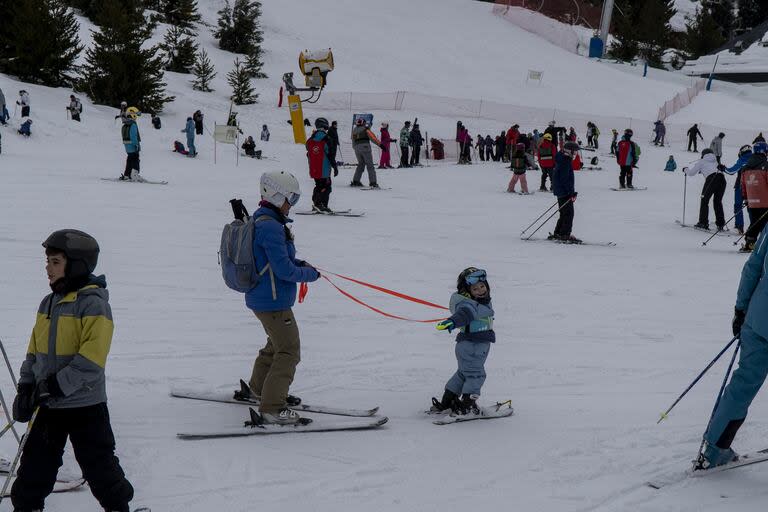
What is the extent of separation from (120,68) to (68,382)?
25.9 m

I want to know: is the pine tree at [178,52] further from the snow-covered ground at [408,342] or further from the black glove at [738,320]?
the black glove at [738,320]

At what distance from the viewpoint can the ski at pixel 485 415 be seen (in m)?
5.05

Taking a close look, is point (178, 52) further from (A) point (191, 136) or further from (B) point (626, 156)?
(B) point (626, 156)

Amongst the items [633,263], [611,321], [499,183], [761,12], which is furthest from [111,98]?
[761,12]

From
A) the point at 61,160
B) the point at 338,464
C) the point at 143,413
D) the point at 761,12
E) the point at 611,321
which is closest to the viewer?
the point at 338,464

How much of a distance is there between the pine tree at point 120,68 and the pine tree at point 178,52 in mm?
6268

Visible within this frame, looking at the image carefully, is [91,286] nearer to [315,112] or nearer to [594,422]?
[594,422]

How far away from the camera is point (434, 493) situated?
4.05m

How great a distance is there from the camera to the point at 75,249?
3199mm

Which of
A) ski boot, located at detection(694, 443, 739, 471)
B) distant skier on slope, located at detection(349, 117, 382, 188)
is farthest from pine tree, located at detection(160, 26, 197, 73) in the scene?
ski boot, located at detection(694, 443, 739, 471)

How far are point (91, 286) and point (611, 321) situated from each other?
5824mm

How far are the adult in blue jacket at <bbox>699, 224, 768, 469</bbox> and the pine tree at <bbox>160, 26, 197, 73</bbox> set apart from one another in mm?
32427

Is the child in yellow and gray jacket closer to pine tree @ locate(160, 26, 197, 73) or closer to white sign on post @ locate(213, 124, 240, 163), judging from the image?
white sign on post @ locate(213, 124, 240, 163)

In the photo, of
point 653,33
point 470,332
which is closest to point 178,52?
point 470,332
